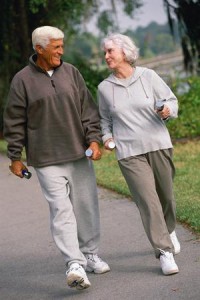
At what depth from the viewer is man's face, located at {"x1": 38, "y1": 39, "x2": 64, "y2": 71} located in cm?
561

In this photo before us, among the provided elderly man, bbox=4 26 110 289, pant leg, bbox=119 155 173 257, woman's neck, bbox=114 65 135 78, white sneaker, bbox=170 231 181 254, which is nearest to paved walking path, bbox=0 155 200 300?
white sneaker, bbox=170 231 181 254

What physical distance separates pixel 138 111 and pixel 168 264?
1.05 metres

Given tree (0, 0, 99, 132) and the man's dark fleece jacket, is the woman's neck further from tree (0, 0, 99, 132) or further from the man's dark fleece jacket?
tree (0, 0, 99, 132)

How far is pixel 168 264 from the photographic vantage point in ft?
18.6

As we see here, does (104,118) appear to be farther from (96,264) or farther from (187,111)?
(187,111)

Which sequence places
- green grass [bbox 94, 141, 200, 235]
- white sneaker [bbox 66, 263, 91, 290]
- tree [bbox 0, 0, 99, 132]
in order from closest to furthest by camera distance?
white sneaker [bbox 66, 263, 91, 290]
green grass [bbox 94, 141, 200, 235]
tree [bbox 0, 0, 99, 132]

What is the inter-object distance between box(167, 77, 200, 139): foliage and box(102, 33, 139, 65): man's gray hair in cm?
1100

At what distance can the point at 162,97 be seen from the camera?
5805 millimetres

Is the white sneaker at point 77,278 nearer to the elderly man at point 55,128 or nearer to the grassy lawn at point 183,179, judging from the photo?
the elderly man at point 55,128

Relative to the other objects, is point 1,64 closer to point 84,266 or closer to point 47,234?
point 47,234

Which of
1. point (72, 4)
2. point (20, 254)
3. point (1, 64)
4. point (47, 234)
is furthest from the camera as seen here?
point (1, 64)

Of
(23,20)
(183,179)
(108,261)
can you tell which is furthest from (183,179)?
(23,20)

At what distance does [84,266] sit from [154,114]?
3.71 ft

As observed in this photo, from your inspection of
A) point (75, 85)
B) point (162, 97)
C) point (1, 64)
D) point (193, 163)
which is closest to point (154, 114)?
point (162, 97)
